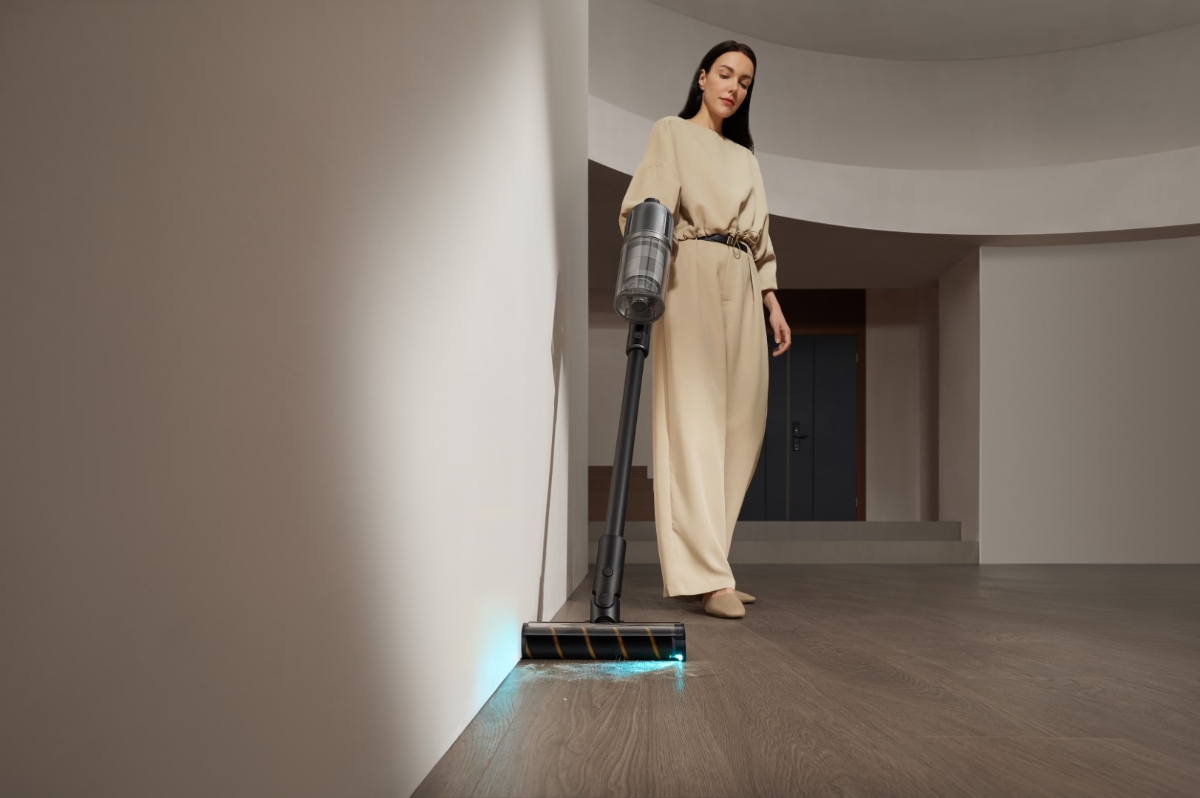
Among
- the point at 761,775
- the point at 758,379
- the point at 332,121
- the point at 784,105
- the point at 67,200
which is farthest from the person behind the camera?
the point at 784,105

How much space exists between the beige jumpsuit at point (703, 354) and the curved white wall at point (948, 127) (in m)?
1.96

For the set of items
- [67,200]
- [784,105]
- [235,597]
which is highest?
[784,105]

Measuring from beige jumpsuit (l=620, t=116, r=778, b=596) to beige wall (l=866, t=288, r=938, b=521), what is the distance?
4908 millimetres

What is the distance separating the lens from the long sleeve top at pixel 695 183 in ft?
6.59

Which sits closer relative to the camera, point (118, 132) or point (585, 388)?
point (118, 132)

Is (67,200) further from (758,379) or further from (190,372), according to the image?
(758,379)

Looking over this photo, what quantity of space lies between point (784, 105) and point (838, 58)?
1.71ft

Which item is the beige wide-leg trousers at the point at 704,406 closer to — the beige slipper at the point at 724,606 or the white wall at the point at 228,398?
the beige slipper at the point at 724,606

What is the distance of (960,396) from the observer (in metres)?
5.27

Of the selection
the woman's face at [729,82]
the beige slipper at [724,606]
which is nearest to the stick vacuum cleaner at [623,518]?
the beige slipper at [724,606]

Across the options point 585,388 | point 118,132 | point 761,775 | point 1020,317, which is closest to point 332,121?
point 118,132

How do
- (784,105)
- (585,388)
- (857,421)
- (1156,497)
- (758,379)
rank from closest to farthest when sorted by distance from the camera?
(758,379), (585,388), (1156,497), (784,105), (857,421)

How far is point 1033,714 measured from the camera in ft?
3.13

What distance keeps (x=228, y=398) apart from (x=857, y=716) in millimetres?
798
